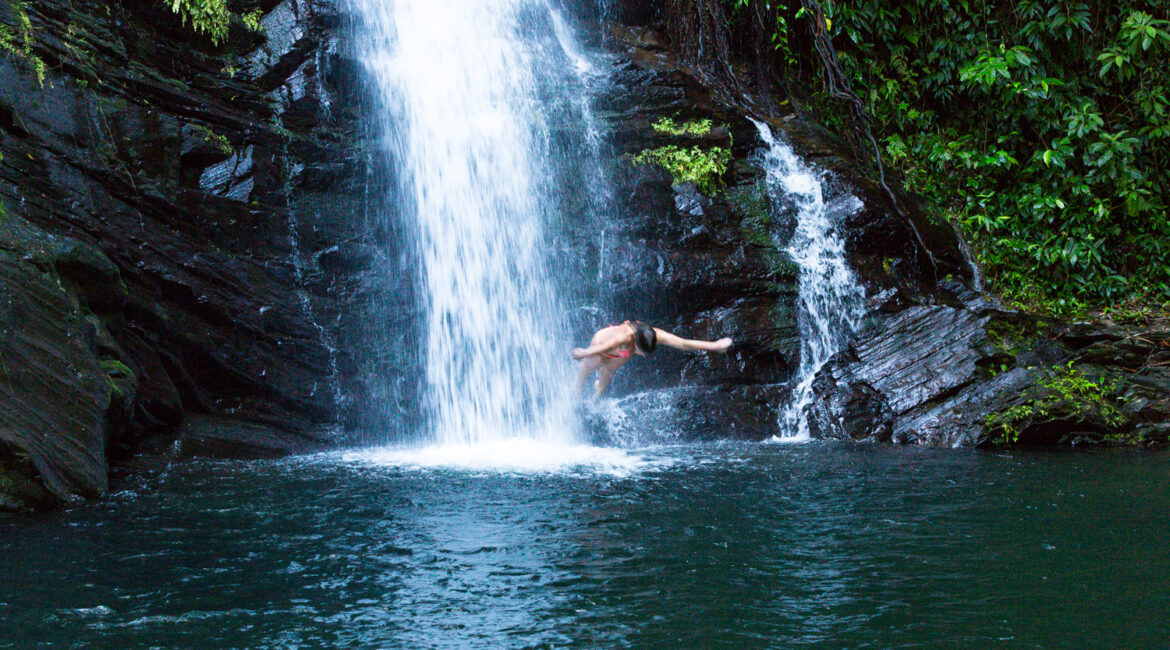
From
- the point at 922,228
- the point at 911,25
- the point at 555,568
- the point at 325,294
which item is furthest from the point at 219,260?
the point at 911,25

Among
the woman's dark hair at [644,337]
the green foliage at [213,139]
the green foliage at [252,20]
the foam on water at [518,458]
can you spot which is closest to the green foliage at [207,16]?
the green foliage at [252,20]

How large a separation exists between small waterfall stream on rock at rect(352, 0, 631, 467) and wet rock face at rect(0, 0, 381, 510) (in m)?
0.77

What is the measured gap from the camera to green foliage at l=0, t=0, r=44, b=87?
8.18m

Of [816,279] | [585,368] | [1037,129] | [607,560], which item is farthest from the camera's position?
[1037,129]

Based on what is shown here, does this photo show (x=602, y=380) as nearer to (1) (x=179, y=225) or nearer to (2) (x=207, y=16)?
(1) (x=179, y=225)

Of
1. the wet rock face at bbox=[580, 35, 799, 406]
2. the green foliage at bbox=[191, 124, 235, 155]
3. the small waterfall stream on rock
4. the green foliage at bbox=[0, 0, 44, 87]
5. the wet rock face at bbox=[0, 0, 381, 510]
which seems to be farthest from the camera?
the wet rock face at bbox=[580, 35, 799, 406]

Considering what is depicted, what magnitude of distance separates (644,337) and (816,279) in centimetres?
299

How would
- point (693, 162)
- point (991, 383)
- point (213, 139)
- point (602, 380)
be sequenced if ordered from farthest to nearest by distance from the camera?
1. point (693, 162)
2. point (213, 139)
3. point (602, 380)
4. point (991, 383)

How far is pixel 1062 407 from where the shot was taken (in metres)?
8.34

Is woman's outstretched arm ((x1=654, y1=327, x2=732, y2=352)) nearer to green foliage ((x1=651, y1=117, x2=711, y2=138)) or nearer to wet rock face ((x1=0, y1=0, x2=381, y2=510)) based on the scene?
wet rock face ((x1=0, y1=0, x2=381, y2=510))

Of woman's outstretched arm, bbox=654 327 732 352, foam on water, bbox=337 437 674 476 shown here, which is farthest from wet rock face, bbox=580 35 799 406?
foam on water, bbox=337 437 674 476

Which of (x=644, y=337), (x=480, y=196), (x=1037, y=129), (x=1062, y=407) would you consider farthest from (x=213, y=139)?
(x=1037, y=129)

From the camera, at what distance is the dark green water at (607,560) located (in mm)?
3607

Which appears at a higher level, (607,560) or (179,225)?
(179,225)
